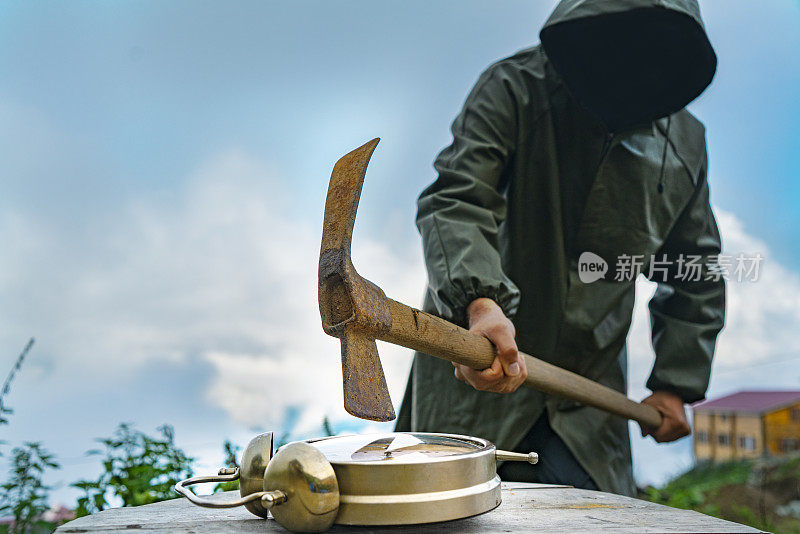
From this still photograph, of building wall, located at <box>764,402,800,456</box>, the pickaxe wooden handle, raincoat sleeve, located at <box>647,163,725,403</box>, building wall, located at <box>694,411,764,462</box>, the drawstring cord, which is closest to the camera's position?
the pickaxe wooden handle

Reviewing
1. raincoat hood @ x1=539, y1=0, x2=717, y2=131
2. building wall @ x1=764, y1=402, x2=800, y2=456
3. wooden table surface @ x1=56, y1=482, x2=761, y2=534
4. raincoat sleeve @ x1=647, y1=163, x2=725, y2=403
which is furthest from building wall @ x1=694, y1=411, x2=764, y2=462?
wooden table surface @ x1=56, y1=482, x2=761, y2=534

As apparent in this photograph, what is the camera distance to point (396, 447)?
37.8 inches

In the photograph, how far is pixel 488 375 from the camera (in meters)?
1.41

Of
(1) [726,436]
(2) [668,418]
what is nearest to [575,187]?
(2) [668,418]

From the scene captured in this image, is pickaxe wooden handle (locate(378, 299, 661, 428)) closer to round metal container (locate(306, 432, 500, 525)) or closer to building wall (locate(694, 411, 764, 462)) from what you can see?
round metal container (locate(306, 432, 500, 525))

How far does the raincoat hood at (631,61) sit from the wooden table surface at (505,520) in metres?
1.26

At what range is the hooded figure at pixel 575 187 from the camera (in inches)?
73.4

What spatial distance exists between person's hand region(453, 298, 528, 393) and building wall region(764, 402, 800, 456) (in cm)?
424

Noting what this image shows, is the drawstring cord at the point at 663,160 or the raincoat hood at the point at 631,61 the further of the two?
the drawstring cord at the point at 663,160

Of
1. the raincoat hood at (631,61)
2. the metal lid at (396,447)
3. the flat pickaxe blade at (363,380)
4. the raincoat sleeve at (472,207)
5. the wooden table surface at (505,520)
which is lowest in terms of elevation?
the wooden table surface at (505,520)

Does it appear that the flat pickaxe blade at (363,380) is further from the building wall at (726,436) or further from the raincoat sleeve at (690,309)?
the building wall at (726,436)

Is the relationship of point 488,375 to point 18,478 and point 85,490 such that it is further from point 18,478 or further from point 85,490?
point 18,478

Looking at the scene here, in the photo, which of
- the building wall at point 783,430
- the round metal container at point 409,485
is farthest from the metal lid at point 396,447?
the building wall at point 783,430

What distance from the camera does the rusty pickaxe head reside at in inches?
39.5
